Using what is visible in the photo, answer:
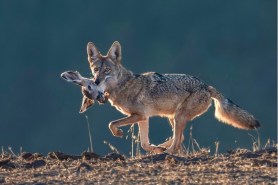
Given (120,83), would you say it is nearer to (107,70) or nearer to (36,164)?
(107,70)

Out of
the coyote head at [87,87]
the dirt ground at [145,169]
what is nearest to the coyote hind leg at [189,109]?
the coyote head at [87,87]

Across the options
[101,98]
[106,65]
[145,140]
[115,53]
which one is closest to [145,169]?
[101,98]

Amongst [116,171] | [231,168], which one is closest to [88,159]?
[116,171]

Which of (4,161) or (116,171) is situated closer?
(116,171)

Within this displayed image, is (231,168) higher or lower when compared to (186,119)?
lower

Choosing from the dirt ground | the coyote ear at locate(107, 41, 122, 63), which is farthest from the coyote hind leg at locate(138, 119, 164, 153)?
the dirt ground

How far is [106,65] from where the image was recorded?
13.9m

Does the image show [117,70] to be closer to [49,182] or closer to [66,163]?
[66,163]

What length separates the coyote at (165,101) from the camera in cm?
1311

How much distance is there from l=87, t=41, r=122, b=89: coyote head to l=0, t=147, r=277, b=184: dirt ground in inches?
102

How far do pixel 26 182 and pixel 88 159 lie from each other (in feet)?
5.94

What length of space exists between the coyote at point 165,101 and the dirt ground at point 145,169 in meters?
1.89

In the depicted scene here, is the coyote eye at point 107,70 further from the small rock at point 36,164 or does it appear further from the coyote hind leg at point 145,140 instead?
the small rock at point 36,164

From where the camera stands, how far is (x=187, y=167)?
9.77 metres
